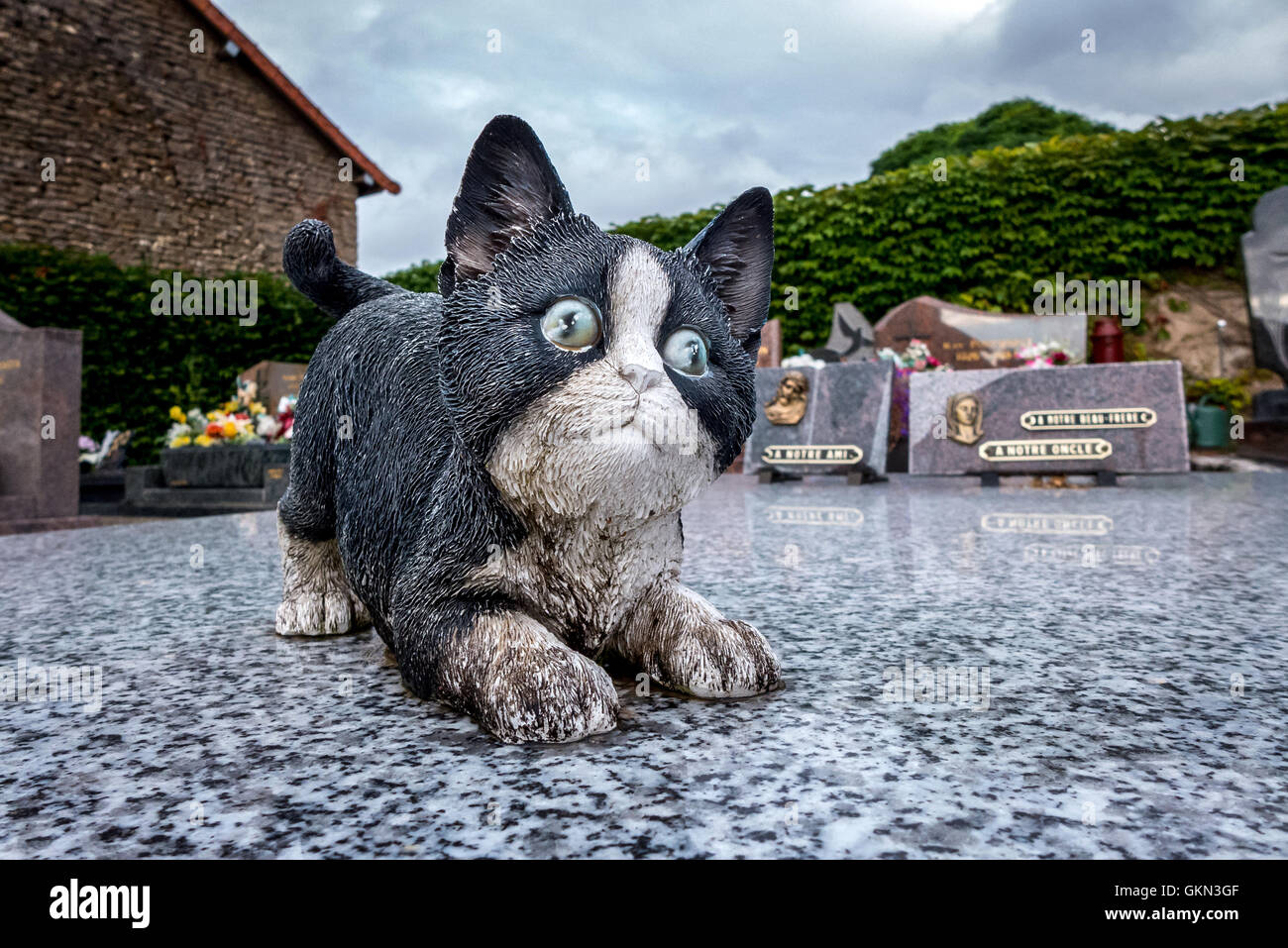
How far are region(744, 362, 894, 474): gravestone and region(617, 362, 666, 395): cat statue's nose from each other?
19.9 ft

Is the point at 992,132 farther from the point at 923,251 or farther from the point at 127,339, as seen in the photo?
the point at 127,339

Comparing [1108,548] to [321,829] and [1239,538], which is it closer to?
[1239,538]

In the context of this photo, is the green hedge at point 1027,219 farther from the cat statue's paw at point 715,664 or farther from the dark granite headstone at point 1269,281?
the cat statue's paw at point 715,664

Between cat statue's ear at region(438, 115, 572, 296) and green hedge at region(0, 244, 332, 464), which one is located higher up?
green hedge at region(0, 244, 332, 464)

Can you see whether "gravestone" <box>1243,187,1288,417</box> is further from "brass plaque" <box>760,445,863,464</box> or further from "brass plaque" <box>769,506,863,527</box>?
"brass plaque" <box>769,506,863,527</box>

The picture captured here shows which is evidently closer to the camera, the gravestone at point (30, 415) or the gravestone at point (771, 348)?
the gravestone at point (30, 415)

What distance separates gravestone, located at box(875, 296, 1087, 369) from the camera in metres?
9.81

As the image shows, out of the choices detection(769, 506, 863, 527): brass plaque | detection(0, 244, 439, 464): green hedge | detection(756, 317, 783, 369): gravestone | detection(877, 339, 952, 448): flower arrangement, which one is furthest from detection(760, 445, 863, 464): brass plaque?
detection(0, 244, 439, 464): green hedge

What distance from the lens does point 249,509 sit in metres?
7.24

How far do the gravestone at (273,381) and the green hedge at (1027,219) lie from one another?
6843 millimetres

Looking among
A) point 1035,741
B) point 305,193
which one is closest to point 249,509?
point 1035,741

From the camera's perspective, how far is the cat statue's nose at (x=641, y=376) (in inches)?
43.3

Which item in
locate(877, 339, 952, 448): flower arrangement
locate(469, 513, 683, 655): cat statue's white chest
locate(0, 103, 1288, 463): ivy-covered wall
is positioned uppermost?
locate(0, 103, 1288, 463): ivy-covered wall

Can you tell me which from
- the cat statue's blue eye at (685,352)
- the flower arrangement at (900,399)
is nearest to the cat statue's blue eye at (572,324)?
the cat statue's blue eye at (685,352)
